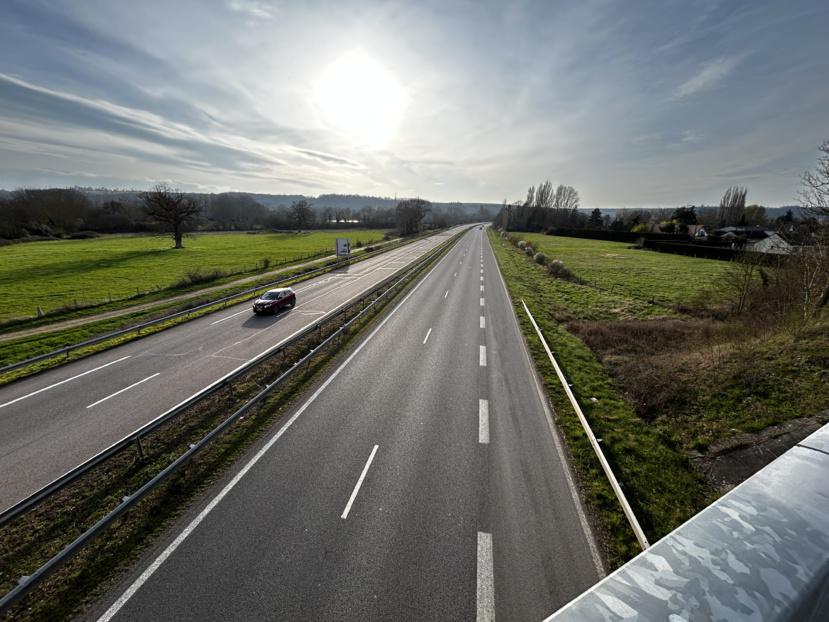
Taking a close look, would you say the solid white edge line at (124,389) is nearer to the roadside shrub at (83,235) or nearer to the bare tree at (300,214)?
the roadside shrub at (83,235)

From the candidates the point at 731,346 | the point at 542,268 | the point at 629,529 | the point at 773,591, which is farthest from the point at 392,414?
the point at 542,268

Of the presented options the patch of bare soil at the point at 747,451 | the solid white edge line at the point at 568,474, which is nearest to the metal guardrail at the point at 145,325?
the solid white edge line at the point at 568,474

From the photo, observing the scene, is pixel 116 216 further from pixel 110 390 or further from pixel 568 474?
pixel 568 474

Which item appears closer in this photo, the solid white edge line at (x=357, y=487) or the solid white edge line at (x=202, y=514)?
the solid white edge line at (x=202, y=514)

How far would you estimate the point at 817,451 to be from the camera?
5.22m

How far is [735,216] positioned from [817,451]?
522 ft

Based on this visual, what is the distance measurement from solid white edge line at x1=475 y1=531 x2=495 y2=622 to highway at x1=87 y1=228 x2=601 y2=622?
0.06 ft

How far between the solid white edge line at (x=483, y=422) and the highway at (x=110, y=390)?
10355 millimetres

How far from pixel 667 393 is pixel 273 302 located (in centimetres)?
2143

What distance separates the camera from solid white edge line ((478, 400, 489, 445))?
Result: 9695 mm

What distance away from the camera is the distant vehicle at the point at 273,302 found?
73.4ft

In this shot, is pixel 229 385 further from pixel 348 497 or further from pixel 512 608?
pixel 512 608

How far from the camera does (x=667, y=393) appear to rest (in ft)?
36.4

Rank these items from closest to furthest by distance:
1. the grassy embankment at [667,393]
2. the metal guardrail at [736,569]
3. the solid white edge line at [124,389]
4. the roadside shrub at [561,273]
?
1. the metal guardrail at [736,569]
2. the grassy embankment at [667,393]
3. the solid white edge line at [124,389]
4. the roadside shrub at [561,273]
